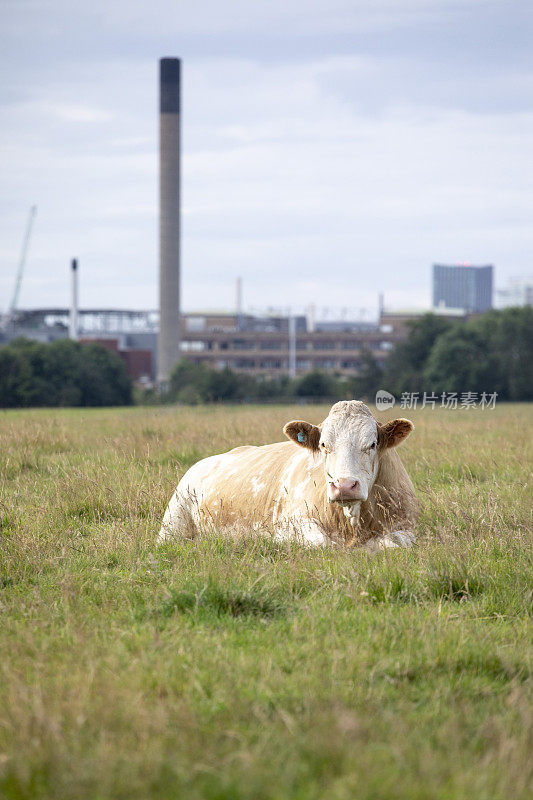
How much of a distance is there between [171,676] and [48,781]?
95cm

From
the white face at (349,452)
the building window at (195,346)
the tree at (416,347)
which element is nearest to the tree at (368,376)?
the tree at (416,347)

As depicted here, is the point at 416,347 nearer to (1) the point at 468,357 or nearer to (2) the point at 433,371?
(2) the point at 433,371

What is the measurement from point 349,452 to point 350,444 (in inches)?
3.1

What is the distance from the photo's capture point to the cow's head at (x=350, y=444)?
6230 millimetres

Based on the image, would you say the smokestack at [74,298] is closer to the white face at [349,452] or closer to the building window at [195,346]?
the building window at [195,346]

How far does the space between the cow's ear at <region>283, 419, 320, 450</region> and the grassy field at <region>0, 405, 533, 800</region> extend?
3.10ft

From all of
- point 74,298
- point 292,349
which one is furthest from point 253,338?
point 74,298

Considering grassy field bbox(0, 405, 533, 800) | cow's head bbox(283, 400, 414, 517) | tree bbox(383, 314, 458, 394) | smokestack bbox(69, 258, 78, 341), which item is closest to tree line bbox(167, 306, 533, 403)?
tree bbox(383, 314, 458, 394)

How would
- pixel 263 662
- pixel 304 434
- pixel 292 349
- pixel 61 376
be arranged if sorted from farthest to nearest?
1. pixel 292 349
2. pixel 61 376
3. pixel 304 434
4. pixel 263 662

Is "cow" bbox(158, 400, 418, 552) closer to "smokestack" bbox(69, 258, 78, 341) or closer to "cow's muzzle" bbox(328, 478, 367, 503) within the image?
"cow's muzzle" bbox(328, 478, 367, 503)

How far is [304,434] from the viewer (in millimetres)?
7094

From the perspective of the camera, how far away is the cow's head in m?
6.23

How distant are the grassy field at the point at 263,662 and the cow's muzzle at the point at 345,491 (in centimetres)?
42

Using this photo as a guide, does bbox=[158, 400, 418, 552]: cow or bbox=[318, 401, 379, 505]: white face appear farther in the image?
bbox=[158, 400, 418, 552]: cow
